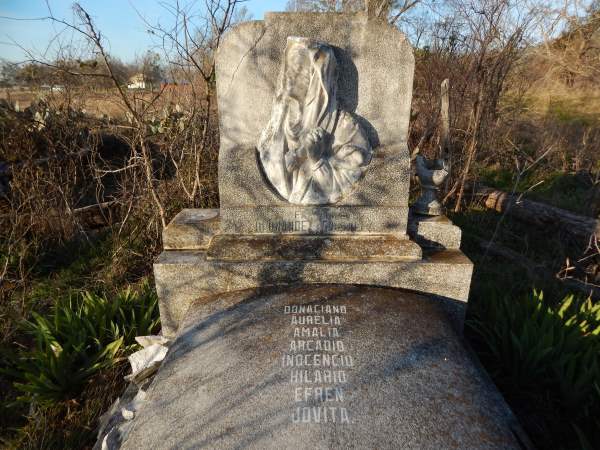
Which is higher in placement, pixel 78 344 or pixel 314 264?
pixel 314 264

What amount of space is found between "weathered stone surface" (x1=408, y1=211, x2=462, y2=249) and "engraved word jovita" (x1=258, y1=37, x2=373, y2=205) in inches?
26.8

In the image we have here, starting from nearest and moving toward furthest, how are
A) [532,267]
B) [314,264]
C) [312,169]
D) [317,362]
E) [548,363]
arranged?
[317,362] < [548,363] < [314,264] < [312,169] < [532,267]

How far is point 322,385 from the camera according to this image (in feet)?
6.34

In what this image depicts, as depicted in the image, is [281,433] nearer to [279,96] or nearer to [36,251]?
[279,96]

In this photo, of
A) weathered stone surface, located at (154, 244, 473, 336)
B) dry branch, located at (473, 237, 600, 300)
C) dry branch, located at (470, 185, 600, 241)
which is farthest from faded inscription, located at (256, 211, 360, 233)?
dry branch, located at (470, 185, 600, 241)

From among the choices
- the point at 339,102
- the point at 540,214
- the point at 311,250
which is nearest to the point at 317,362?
the point at 311,250

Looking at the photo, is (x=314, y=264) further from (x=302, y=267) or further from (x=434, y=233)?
(x=434, y=233)

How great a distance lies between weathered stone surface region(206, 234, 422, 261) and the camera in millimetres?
2934

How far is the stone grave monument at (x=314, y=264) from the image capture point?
6.27 feet

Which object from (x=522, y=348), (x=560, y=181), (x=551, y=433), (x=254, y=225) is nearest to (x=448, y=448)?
(x=551, y=433)

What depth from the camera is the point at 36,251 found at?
4.75 m

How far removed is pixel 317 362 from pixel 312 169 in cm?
150

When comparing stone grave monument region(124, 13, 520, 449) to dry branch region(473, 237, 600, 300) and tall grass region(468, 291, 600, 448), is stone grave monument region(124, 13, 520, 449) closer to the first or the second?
tall grass region(468, 291, 600, 448)

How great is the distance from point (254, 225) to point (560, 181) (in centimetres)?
742
